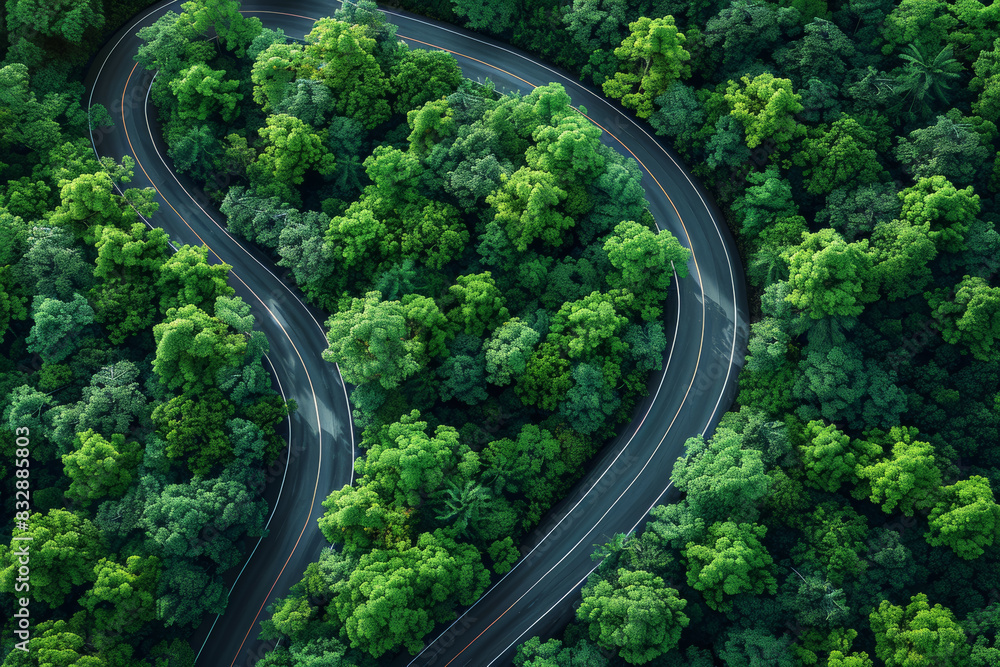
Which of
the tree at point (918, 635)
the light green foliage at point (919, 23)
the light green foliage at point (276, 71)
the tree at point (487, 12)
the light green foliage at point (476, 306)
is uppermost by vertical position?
the light green foliage at point (919, 23)

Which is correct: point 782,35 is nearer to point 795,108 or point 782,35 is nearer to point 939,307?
point 795,108

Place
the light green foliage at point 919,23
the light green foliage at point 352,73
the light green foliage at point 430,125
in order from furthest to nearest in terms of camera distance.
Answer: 1. the light green foliage at point 352,73
2. the light green foliage at point 430,125
3. the light green foliage at point 919,23

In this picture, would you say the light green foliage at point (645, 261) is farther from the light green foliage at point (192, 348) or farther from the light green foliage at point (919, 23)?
the light green foliage at point (192, 348)

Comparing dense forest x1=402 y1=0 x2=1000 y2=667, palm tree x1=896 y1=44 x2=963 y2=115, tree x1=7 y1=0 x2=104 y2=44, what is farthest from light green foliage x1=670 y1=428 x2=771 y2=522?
tree x1=7 y1=0 x2=104 y2=44

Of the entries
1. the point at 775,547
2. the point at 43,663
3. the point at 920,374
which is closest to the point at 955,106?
the point at 920,374

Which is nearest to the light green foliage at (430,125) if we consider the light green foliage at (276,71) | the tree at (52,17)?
the light green foliage at (276,71)

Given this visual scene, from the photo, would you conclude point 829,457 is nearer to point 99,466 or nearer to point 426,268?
point 426,268
